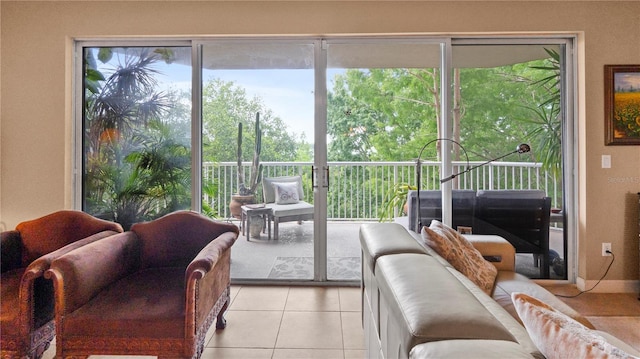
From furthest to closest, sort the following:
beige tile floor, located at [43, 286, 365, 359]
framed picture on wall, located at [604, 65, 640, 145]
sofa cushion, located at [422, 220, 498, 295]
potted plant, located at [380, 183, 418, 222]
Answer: potted plant, located at [380, 183, 418, 222] < framed picture on wall, located at [604, 65, 640, 145] < beige tile floor, located at [43, 286, 365, 359] < sofa cushion, located at [422, 220, 498, 295]

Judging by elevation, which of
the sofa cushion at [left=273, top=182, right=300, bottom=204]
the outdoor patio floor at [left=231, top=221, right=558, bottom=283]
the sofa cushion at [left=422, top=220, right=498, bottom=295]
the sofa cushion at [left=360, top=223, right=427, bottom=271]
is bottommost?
the outdoor patio floor at [left=231, top=221, right=558, bottom=283]

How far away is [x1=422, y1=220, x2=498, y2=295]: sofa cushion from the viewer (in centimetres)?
185

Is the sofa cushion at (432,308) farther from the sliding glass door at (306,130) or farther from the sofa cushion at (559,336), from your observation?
the sliding glass door at (306,130)

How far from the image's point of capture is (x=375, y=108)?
3.33 metres

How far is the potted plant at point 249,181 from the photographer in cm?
334

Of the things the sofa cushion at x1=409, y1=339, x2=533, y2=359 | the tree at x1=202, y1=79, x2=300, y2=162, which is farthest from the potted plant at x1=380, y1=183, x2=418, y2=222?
the sofa cushion at x1=409, y1=339, x2=533, y2=359

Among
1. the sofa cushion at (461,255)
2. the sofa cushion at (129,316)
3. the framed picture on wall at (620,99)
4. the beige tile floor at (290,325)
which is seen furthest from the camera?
the framed picture on wall at (620,99)

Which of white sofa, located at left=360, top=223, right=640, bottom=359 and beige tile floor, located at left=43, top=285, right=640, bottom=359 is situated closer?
white sofa, located at left=360, top=223, right=640, bottom=359

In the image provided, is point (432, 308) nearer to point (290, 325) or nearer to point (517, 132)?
point (290, 325)

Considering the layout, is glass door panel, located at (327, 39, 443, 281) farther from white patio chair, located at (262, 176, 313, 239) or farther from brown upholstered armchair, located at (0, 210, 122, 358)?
brown upholstered armchair, located at (0, 210, 122, 358)

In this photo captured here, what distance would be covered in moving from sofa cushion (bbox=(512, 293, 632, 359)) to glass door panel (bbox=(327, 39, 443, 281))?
244 cm

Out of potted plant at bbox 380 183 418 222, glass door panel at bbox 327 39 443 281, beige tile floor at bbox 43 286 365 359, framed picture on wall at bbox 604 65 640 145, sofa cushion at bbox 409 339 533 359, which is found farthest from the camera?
potted plant at bbox 380 183 418 222

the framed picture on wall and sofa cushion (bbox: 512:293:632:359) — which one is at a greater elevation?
the framed picture on wall

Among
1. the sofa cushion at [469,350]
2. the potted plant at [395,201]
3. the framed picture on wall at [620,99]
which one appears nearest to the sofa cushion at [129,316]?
the sofa cushion at [469,350]
